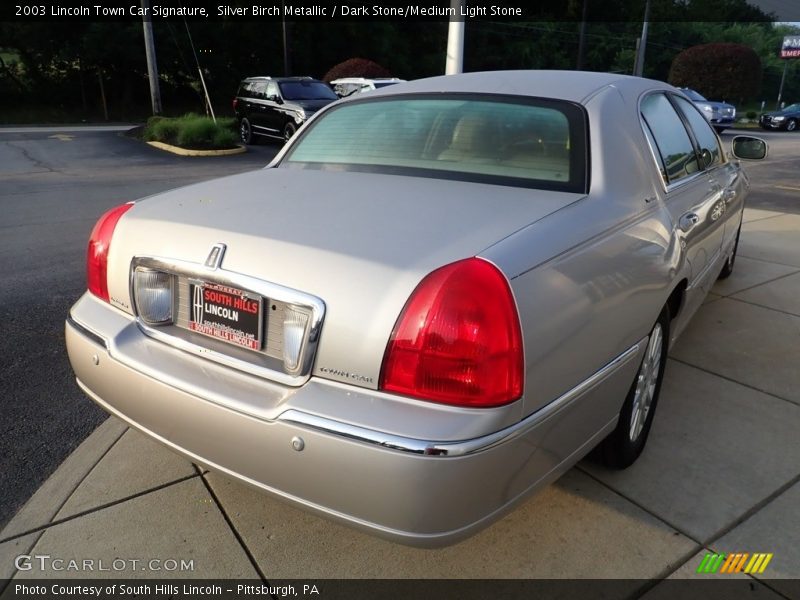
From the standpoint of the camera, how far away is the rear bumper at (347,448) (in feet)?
5.66

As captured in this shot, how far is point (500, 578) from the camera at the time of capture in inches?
87.4

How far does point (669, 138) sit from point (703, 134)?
860 millimetres

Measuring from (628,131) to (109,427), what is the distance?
2.70 meters

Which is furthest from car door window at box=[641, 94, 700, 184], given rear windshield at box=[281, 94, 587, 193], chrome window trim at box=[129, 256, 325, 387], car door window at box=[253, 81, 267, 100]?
car door window at box=[253, 81, 267, 100]

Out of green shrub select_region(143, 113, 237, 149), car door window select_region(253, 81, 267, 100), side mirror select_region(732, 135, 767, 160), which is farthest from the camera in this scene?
car door window select_region(253, 81, 267, 100)

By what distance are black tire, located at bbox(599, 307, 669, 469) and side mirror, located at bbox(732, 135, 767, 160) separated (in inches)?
93.8

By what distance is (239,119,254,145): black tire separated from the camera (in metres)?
17.0

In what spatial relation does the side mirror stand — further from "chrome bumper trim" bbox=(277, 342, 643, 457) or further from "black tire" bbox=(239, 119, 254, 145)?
"black tire" bbox=(239, 119, 254, 145)

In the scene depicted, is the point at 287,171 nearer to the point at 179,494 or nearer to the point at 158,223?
the point at 158,223

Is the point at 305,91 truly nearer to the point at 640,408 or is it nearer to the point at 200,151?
the point at 200,151

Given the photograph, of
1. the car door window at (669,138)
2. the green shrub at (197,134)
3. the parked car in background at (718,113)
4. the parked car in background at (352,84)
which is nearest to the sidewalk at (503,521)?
the car door window at (669,138)

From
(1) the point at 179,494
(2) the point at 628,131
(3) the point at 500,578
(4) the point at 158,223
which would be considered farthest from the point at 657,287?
(1) the point at 179,494

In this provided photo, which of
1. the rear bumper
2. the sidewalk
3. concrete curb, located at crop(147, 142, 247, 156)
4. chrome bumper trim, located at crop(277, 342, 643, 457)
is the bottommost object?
concrete curb, located at crop(147, 142, 247, 156)

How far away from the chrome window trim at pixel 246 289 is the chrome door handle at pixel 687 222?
6.16 feet
